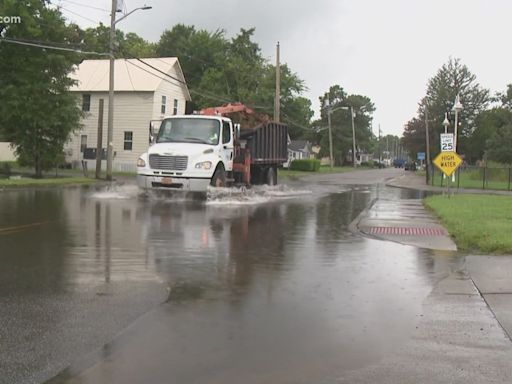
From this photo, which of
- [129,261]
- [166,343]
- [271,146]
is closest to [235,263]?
[129,261]

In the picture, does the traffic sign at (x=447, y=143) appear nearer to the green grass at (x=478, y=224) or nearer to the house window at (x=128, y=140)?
the green grass at (x=478, y=224)

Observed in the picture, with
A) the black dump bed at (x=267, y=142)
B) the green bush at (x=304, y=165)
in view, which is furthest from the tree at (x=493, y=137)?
the black dump bed at (x=267, y=142)

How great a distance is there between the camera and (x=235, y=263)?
868 cm

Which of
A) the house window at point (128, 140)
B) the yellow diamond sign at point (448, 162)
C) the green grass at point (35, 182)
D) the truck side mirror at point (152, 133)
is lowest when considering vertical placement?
the green grass at point (35, 182)

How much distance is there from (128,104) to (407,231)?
3386cm

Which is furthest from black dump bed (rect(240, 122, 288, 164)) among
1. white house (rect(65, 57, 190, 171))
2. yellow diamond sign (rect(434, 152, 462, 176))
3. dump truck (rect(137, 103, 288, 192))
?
white house (rect(65, 57, 190, 171))

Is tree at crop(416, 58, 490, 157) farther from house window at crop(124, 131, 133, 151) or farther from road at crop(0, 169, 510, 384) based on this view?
road at crop(0, 169, 510, 384)

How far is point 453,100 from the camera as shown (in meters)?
69.8

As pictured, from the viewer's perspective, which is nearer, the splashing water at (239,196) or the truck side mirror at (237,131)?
the splashing water at (239,196)

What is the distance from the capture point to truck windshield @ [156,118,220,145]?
19.4 m

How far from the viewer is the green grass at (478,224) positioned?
33.7ft

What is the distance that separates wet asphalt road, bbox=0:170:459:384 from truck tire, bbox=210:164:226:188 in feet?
19.7

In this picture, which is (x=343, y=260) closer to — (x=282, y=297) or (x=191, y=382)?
(x=282, y=297)

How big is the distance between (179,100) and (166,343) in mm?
43127
